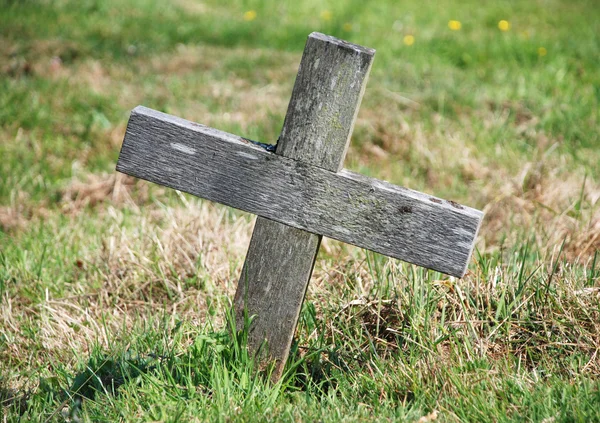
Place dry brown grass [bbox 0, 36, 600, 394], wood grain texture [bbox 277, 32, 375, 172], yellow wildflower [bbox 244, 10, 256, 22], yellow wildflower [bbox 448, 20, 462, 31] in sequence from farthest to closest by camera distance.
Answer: yellow wildflower [bbox 244, 10, 256, 22], yellow wildflower [bbox 448, 20, 462, 31], dry brown grass [bbox 0, 36, 600, 394], wood grain texture [bbox 277, 32, 375, 172]

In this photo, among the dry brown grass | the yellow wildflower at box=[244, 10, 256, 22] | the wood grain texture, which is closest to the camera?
the wood grain texture

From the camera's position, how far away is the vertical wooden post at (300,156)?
74.2 inches

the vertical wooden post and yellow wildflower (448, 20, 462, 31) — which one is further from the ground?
yellow wildflower (448, 20, 462, 31)

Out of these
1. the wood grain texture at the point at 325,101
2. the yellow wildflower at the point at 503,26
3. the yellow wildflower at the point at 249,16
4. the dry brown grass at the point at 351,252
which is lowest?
the dry brown grass at the point at 351,252

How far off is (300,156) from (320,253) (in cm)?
121

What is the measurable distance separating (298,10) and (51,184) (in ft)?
18.3

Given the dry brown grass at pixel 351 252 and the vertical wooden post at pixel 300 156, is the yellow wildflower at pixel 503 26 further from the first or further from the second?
the vertical wooden post at pixel 300 156

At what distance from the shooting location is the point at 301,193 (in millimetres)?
1966

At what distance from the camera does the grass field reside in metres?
1.97

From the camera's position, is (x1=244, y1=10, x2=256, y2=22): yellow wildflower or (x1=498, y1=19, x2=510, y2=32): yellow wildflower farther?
(x1=244, y1=10, x2=256, y2=22): yellow wildflower

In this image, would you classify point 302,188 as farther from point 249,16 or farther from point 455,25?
point 249,16

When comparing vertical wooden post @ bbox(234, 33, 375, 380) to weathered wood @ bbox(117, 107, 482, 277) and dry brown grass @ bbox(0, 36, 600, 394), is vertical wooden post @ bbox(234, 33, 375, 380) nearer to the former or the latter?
weathered wood @ bbox(117, 107, 482, 277)

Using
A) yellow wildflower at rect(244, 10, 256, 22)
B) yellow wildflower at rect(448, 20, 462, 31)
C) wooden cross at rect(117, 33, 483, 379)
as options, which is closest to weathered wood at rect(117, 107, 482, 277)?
wooden cross at rect(117, 33, 483, 379)

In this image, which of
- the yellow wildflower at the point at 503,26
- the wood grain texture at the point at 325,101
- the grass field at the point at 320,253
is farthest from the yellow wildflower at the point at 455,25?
the wood grain texture at the point at 325,101
